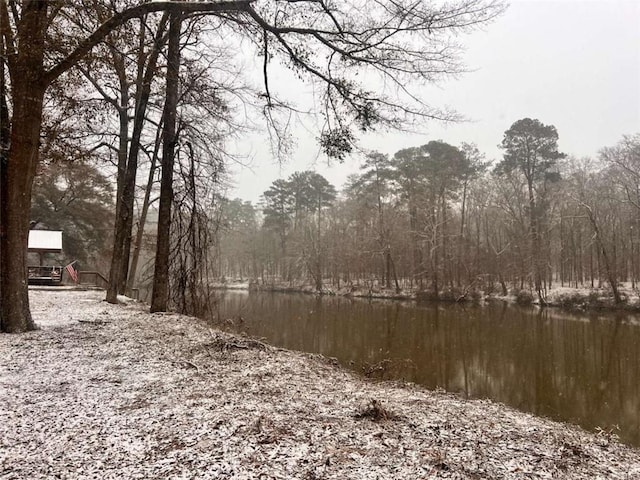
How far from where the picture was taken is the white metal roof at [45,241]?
17578 mm

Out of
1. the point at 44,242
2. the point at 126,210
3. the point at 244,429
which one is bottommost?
the point at 244,429

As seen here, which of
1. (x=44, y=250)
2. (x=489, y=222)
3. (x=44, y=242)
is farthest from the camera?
(x=489, y=222)

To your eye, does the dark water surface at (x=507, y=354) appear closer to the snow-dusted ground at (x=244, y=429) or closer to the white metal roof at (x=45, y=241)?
the snow-dusted ground at (x=244, y=429)

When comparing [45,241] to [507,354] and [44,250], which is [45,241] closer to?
[44,250]

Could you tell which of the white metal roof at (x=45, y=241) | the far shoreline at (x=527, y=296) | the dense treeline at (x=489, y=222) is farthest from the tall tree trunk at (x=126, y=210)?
the dense treeline at (x=489, y=222)

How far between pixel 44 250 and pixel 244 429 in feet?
59.1

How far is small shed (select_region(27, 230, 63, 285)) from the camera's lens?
675 inches

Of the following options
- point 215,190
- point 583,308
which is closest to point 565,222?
point 583,308

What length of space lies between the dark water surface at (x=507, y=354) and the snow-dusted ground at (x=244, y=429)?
2462 millimetres

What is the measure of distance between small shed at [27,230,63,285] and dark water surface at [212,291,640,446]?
880 centimetres

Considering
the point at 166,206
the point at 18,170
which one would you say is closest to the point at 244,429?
the point at 18,170

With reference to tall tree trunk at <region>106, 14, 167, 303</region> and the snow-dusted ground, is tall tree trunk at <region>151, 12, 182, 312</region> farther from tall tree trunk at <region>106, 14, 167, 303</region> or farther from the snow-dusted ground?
the snow-dusted ground

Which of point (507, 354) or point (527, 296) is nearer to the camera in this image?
point (507, 354)

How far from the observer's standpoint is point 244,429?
10.7 feet
